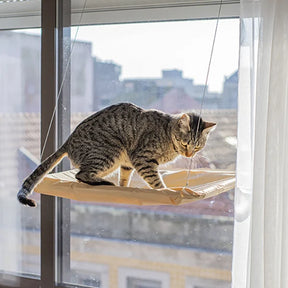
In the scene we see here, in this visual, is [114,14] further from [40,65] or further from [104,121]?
[104,121]

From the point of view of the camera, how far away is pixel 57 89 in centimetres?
218

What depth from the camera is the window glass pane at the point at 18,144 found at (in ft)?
7.76

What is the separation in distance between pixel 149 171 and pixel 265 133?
1.45ft

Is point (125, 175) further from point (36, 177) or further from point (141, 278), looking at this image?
point (141, 278)

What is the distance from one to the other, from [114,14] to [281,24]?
0.88m

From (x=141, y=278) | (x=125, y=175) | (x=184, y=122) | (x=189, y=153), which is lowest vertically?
(x=141, y=278)

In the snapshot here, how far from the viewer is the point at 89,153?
5.48 feet

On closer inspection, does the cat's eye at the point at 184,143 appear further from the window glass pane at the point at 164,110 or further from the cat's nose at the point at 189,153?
the window glass pane at the point at 164,110

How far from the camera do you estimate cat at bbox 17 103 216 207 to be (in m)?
1.65

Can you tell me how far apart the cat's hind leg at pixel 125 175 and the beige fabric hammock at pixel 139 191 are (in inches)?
9.0

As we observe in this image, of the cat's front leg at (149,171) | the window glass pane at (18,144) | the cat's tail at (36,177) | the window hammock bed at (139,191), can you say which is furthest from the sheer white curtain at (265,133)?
the window glass pane at (18,144)

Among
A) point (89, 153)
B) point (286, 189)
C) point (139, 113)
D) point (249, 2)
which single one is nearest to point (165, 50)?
point (139, 113)

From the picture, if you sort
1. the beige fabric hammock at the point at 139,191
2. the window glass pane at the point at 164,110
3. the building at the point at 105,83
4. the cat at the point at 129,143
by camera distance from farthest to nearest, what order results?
the building at the point at 105,83, the window glass pane at the point at 164,110, the cat at the point at 129,143, the beige fabric hammock at the point at 139,191

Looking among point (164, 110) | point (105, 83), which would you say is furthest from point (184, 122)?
point (105, 83)
